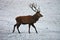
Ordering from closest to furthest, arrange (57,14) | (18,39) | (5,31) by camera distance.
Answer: (18,39) → (5,31) → (57,14)

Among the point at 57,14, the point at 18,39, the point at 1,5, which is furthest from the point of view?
the point at 1,5

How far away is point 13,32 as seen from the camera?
228 centimetres

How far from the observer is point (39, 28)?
8.07ft

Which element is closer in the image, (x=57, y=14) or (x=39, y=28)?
(x=39, y=28)

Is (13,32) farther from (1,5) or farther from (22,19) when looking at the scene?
(1,5)

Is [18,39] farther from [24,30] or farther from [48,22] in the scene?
[48,22]

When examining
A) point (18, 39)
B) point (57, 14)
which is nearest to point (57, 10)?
point (57, 14)

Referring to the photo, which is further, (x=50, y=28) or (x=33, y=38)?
(x=50, y=28)

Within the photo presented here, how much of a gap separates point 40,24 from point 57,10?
2.81 feet

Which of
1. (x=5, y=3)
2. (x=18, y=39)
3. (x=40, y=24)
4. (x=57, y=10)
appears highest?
(x=5, y=3)

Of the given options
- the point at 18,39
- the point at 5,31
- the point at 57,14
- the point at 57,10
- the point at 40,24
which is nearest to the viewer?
the point at 18,39

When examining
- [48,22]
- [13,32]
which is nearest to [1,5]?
[48,22]

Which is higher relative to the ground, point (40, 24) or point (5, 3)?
point (5, 3)

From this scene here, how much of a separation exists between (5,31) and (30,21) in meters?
0.36
